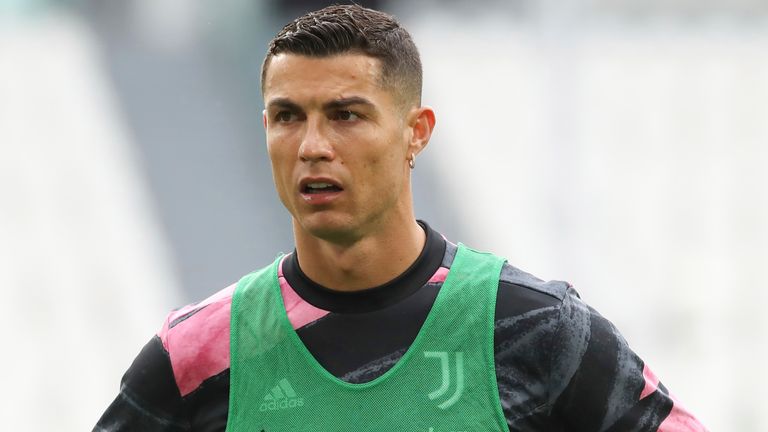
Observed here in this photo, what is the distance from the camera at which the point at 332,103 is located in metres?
2.43

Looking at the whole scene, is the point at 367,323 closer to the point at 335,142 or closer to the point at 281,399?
the point at 281,399

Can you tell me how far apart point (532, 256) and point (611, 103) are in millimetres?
1342

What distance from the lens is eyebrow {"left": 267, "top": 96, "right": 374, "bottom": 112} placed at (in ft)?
7.97

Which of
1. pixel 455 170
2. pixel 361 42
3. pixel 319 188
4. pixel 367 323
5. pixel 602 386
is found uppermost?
pixel 361 42

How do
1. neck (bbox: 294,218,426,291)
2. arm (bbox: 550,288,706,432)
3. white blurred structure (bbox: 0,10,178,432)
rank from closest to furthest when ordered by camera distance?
arm (bbox: 550,288,706,432) → neck (bbox: 294,218,426,291) → white blurred structure (bbox: 0,10,178,432)

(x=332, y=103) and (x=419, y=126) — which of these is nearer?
(x=332, y=103)

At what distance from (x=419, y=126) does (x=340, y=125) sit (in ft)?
0.79

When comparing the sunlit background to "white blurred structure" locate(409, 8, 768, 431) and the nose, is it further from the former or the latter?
the nose

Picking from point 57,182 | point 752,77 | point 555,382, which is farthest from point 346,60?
point 752,77

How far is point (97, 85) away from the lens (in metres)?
7.59

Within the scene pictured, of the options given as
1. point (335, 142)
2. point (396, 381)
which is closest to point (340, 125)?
point (335, 142)

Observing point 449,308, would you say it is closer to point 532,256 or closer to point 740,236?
point 532,256

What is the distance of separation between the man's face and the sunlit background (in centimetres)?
443

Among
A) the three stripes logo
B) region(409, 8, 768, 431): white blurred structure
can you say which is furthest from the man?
region(409, 8, 768, 431): white blurred structure
